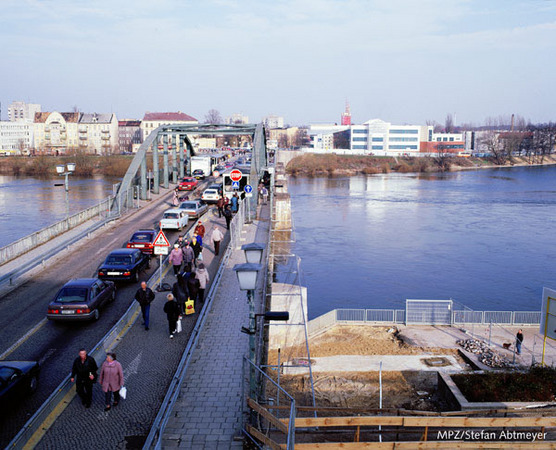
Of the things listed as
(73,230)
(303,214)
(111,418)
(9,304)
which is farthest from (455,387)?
(303,214)

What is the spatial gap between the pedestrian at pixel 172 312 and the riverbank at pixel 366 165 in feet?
321

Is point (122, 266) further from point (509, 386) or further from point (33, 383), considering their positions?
point (509, 386)

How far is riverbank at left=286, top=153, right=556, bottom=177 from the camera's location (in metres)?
115

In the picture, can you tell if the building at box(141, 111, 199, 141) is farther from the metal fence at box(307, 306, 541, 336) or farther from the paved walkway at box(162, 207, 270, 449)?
the paved walkway at box(162, 207, 270, 449)

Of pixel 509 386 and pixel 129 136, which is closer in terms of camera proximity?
pixel 509 386

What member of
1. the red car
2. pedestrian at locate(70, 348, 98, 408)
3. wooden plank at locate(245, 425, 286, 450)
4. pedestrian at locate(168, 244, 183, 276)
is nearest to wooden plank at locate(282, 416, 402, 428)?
wooden plank at locate(245, 425, 286, 450)

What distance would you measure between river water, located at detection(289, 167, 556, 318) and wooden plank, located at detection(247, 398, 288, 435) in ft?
64.7

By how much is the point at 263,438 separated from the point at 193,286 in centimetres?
753

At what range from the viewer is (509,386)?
1540cm

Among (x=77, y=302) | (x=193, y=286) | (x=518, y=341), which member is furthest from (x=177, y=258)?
(x=518, y=341)

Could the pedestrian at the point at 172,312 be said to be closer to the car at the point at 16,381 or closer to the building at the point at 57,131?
the car at the point at 16,381

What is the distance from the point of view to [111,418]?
10.1 metres

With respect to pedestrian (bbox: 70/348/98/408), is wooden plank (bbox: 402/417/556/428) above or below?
below

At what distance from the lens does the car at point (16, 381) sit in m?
10.3
